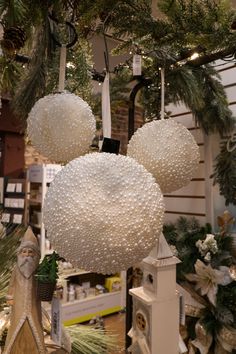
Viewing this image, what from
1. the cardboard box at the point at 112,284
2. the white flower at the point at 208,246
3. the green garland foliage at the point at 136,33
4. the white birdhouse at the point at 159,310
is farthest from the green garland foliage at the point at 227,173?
the cardboard box at the point at 112,284

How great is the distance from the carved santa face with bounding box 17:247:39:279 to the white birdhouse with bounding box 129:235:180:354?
0.24m

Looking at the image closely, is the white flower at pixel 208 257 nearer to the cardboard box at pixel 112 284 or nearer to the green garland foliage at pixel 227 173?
the green garland foliage at pixel 227 173

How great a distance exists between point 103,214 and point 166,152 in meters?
0.20

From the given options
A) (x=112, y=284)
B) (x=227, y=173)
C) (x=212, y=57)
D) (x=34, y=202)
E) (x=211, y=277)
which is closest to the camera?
(x=212, y=57)

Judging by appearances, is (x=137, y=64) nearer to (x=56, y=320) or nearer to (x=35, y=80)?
(x=35, y=80)

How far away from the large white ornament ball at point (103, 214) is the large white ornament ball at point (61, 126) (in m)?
0.11

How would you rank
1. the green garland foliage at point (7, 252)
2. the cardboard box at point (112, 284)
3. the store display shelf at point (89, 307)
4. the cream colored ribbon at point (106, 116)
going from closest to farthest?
the cream colored ribbon at point (106, 116) < the green garland foliage at point (7, 252) < the store display shelf at point (89, 307) < the cardboard box at point (112, 284)

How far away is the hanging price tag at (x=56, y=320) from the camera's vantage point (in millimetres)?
592

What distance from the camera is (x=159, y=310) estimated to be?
67 cm

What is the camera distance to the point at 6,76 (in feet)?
2.11

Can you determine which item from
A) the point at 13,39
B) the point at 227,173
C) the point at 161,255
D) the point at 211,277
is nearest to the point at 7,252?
the point at 161,255

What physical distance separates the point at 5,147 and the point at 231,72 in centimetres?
275

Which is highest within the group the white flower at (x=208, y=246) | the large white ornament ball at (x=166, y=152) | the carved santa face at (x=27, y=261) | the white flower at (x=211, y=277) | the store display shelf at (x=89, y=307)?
the large white ornament ball at (x=166, y=152)

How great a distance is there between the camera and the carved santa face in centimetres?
64
